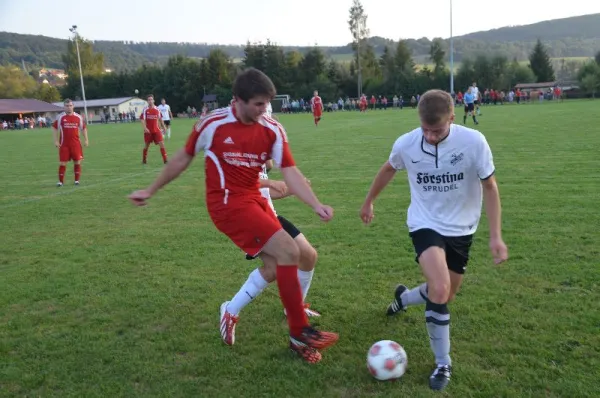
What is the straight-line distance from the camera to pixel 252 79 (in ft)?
10.9

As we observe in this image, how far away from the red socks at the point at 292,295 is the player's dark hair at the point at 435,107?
1365 millimetres

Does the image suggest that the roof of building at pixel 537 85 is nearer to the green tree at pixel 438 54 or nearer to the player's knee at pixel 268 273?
the green tree at pixel 438 54

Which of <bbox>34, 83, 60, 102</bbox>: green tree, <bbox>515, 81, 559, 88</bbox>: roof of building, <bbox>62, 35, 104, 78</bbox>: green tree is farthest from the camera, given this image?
<bbox>62, 35, 104, 78</bbox>: green tree

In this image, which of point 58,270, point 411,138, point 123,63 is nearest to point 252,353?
point 411,138

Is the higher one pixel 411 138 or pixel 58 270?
pixel 411 138

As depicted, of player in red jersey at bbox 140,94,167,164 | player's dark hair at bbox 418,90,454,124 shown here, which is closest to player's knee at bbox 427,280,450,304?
player's dark hair at bbox 418,90,454,124

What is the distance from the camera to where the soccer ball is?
319cm

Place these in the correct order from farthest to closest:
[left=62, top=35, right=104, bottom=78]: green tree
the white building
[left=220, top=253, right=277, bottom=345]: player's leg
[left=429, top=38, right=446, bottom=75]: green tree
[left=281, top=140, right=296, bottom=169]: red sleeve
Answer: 1. [left=62, top=35, right=104, bottom=78]: green tree
2. the white building
3. [left=429, top=38, right=446, bottom=75]: green tree
4. [left=220, top=253, right=277, bottom=345]: player's leg
5. [left=281, top=140, right=296, bottom=169]: red sleeve

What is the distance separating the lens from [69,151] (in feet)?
39.3

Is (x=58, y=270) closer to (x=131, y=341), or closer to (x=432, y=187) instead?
(x=131, y=341)

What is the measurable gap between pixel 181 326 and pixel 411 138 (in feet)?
7.68

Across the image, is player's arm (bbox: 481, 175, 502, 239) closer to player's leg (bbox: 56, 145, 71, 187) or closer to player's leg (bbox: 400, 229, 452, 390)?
player's leg (bbox: 400, 229, 452, 390)

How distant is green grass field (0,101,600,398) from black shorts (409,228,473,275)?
23.8 inches

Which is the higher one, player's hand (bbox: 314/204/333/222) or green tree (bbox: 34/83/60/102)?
green tree (bbox: 34/83/60/102)
